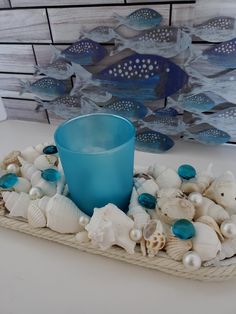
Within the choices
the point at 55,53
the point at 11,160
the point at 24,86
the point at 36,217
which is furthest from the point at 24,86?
the point at 36,217

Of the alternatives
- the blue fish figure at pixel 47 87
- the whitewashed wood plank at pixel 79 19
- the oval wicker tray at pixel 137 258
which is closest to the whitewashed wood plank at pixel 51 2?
the whitewashed wood plank at pixel 79 19

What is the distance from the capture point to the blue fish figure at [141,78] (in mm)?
412

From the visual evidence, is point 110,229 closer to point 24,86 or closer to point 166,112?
point 166,112

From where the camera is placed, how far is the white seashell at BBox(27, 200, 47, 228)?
306 millimetres

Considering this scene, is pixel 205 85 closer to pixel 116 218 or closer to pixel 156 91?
pixel 156 91

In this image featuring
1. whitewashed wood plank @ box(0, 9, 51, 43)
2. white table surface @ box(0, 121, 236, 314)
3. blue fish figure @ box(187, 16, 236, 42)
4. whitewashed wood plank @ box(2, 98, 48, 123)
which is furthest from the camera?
whitewashed wood plank @ box(2, 98, 48, 123)

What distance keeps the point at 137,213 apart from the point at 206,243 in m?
0.07

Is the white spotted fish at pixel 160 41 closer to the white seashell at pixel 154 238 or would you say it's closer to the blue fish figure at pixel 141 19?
the blue fish figure at pixel 141 19

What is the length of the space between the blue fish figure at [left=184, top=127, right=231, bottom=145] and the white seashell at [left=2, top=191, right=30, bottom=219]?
0.27 m

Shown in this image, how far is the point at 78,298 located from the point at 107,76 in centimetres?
32

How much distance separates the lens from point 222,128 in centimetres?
43

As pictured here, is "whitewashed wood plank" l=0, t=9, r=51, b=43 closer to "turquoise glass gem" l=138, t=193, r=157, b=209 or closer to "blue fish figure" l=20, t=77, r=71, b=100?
"blue fish figure" l=20, t=77, r=71, b=100

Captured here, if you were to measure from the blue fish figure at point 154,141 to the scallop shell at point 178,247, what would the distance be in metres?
0.22

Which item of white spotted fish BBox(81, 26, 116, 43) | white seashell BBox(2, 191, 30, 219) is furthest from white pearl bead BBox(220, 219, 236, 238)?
white spotted fish BBox(81, 26, 116, 43)
